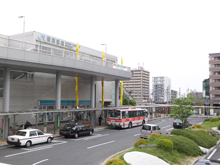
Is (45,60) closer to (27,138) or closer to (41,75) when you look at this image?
(27,138)

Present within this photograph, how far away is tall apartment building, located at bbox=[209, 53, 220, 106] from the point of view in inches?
2785

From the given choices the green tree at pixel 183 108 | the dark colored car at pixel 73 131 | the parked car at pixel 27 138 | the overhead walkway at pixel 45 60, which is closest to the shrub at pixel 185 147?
the green tree at pixel 183 108

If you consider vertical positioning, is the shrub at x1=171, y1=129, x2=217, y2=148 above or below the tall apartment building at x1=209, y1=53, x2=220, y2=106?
below

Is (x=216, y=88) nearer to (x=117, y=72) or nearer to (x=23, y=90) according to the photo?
(x=117, y=72)

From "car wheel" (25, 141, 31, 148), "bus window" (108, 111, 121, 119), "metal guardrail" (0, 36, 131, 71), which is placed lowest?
"car wheel" (25, 141, 31, 148)

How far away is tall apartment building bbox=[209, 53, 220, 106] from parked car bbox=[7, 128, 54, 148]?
64.1 metres

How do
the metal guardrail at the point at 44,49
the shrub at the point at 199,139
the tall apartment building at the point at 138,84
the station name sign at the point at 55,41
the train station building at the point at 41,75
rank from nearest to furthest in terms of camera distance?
1. the shrub at the point at 199,139
2. the train station building at the point at 41,75
3. the metal guardrail at the point at 44,49
4. the station name sign at the point at 55,41
5. the tall apartment building at the point at 138,84

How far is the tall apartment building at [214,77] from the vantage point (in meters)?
70.8

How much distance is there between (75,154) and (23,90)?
18355 mm

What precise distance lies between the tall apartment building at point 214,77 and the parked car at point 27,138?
6405cm

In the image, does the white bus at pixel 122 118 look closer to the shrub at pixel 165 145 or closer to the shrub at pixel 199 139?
the shrub at pixel 199 139

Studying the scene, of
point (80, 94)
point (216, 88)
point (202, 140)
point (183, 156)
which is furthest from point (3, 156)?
point (216, 88)

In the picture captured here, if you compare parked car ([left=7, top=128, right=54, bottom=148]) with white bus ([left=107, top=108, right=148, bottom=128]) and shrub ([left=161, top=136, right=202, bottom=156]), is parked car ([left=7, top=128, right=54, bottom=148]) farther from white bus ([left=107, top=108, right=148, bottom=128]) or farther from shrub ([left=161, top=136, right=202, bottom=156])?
white bus ([left=107, top=108, right=148, bottom=128])

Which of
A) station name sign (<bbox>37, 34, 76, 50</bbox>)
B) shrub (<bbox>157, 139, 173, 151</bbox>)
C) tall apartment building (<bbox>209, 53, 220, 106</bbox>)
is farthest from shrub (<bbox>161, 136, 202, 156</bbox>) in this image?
tall apartment building (<bbox>209, 53, 220, 106</bbox>)
